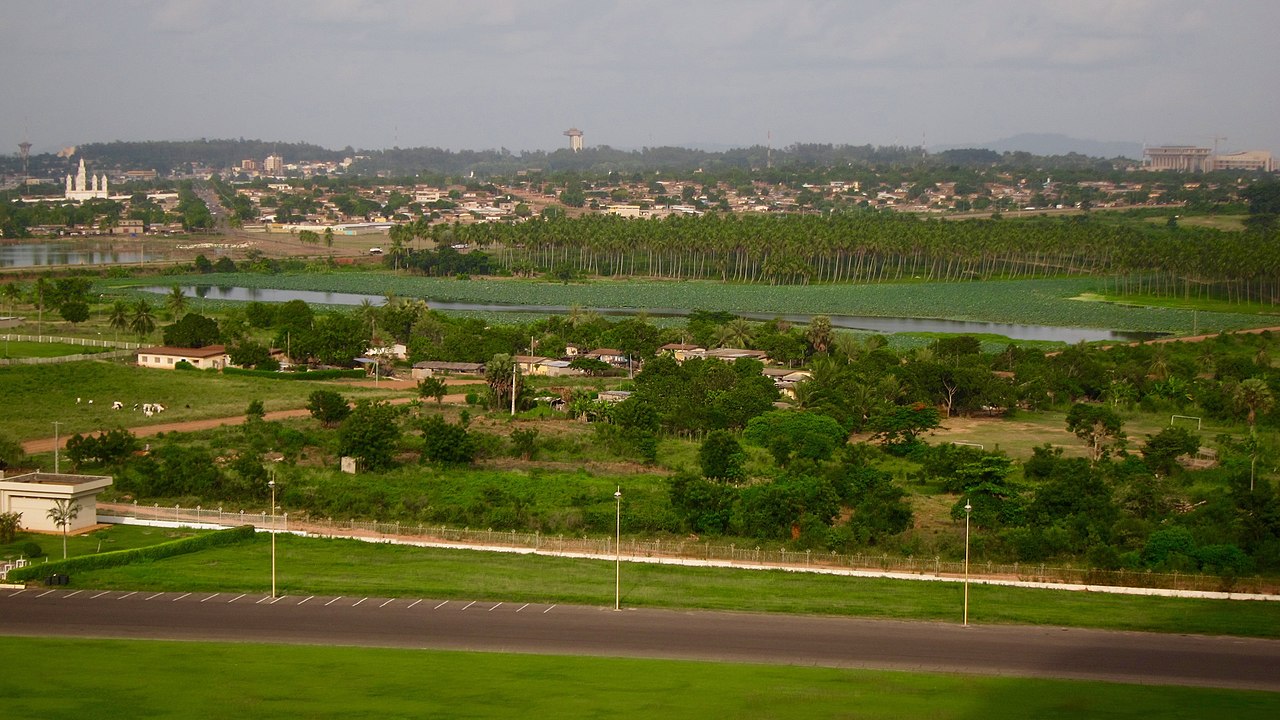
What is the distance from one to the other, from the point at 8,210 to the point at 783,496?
15784 centimetres

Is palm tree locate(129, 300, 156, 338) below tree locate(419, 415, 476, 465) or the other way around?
the other way around

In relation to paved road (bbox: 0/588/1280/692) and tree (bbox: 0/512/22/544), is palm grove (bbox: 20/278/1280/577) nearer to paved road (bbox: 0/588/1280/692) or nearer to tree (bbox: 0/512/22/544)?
tree (bbox: 0/512/22/544)

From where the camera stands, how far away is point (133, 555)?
33281 millimetres

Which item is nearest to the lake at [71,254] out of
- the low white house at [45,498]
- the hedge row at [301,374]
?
the hedge row at [301,374]

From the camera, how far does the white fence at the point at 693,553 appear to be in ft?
108

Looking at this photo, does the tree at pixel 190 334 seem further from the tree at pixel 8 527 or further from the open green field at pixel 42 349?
the tree at pixel 8 527

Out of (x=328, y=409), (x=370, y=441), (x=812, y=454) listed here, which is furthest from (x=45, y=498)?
(x=812, y=454)

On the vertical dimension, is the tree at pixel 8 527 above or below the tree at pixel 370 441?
below

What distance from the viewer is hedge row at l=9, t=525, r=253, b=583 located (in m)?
31.4

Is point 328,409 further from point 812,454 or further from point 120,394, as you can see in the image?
point 812,454

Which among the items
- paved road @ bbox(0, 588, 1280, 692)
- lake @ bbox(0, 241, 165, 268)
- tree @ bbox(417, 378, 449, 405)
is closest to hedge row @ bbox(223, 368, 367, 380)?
tree @ bbox(417, 378, 449, 405)

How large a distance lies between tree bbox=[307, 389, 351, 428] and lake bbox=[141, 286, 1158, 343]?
3525cm

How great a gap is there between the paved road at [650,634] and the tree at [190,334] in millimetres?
38054

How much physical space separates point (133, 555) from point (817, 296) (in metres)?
80.2
